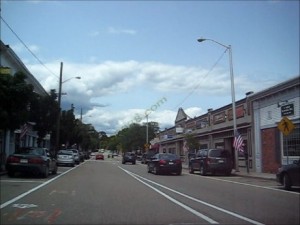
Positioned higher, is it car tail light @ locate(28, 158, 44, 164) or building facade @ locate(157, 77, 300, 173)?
building facade @ locate(157, 77, 300, 173)

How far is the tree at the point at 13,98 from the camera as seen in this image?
24766 mm

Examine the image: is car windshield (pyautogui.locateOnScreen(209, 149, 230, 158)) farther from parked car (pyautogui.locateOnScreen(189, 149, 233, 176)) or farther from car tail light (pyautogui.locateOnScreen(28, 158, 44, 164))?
car tail light (pyautogui.locateOnScreen(28, 158, 44, 164))

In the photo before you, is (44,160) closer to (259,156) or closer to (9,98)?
(9,98)

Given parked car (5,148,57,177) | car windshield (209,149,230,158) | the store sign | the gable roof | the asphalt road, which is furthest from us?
the gable roof

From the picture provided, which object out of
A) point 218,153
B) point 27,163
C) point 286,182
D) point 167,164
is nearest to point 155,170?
point 167,164

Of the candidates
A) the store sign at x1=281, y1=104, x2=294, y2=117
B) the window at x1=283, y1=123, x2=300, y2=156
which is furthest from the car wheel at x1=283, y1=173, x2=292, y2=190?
the store sign at x1=281, y1=104, x2=294, y2=117

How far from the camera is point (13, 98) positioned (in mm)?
25516

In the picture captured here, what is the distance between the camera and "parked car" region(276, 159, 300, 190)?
17.8m

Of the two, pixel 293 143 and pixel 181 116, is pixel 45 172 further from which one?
pixel 181 116

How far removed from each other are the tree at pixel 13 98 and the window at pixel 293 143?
16.2 m

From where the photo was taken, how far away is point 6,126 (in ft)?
83.8

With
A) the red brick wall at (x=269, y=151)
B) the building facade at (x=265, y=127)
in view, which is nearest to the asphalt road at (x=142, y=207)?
the building facade at (x=265, y=127)

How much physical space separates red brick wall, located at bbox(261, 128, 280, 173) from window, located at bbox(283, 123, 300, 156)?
4.20 feet

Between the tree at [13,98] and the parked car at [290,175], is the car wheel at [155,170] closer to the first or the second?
the tree at [13,98]
